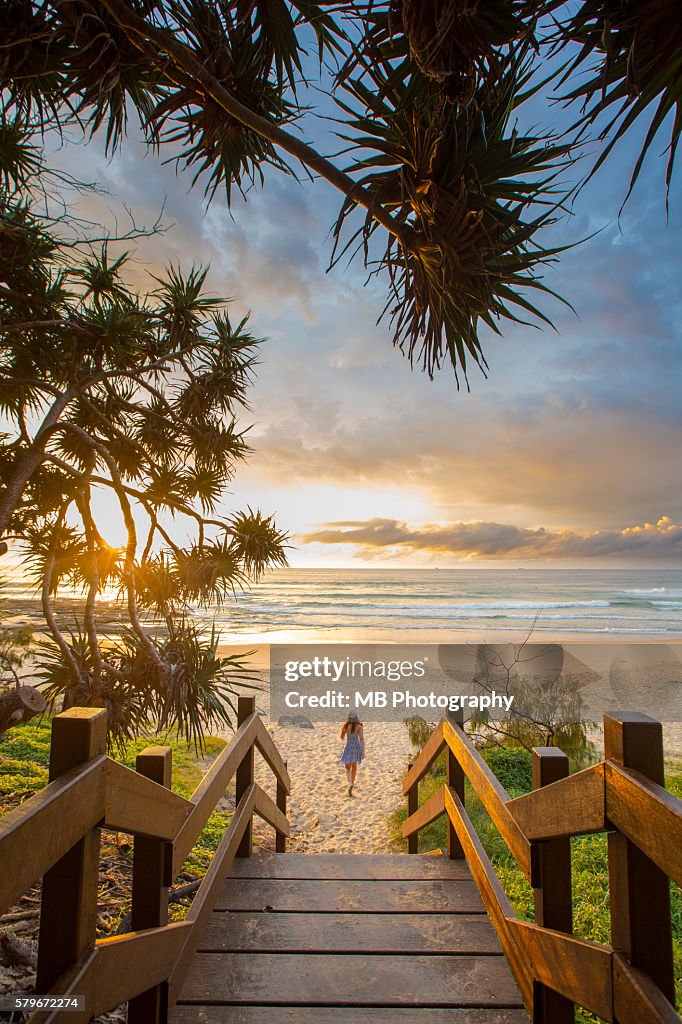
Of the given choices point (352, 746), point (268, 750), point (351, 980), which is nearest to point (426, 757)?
point (268, 750)

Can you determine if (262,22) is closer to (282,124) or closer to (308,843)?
(282,124)

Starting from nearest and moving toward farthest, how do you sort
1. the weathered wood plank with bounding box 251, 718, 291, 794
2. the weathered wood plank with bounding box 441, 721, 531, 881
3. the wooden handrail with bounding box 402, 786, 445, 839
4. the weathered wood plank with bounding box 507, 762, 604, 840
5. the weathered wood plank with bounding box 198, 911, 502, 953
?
the weathered wood plank with bounding box 507, 762, 604, 840, the weathered wood plank with bounding box 441, 721, 531, 881, the weathered wood plank with bounding box 198, 911, 502, 953, the wooden handrail with bounding box 402, 786, 445, 839, the weathered wood plank with bounding box 251, 718, 291, 794

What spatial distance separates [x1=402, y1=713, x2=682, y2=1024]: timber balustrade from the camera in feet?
3.24

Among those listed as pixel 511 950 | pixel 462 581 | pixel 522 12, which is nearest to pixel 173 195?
pixel 522 12

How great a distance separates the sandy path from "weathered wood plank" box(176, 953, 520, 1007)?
167 inches

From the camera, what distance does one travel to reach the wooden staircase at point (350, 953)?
1.76m

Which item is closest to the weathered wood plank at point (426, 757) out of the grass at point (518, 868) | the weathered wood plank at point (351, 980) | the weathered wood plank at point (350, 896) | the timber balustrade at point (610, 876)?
the weathered wood plank at point (350, 896)

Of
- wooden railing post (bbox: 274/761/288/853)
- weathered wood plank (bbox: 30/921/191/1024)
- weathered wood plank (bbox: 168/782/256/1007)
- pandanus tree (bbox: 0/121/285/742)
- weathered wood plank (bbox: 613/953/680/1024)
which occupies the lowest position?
wooden railing post (bbox: 274/761/288/853)

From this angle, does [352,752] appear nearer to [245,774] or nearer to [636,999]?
[245,774]

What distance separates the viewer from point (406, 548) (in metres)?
62.4

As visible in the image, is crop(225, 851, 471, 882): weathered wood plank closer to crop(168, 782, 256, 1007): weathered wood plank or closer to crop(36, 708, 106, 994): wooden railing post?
crop(168, 782, 256, 1007): weathered wood plank

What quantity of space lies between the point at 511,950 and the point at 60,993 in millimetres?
1447

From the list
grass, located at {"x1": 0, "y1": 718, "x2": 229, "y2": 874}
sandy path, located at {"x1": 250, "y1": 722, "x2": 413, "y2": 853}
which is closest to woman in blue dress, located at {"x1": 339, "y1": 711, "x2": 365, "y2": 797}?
Result: sandy path, located at {"x1": 250, "y1": 722, "x2": 413, "y2": 853}

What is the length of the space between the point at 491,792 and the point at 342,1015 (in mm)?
880
